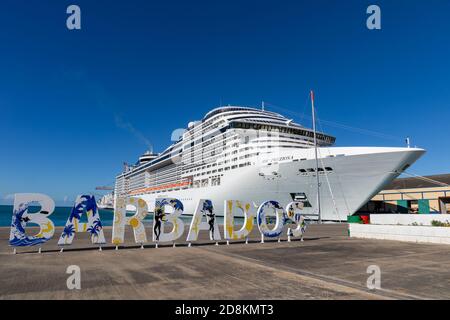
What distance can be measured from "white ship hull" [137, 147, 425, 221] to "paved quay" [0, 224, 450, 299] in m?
17.4

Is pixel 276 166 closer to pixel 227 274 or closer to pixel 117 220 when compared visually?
pixel 117 220

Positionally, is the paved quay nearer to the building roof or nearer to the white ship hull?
the white ship hull

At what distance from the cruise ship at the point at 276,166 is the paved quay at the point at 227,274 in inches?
668

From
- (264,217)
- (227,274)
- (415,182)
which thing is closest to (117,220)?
(264,217)

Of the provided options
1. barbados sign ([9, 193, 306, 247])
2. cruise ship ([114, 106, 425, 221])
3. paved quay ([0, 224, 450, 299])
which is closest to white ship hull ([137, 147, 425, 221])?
cruise ship ([114, 106, 425, 221])

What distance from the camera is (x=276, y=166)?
36219 millimetres

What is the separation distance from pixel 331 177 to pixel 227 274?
27.0m

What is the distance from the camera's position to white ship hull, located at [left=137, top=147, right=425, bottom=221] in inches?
1208

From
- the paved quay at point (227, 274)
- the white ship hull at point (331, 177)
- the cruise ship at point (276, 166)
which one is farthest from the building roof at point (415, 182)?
the paved quay at point (227, 274)

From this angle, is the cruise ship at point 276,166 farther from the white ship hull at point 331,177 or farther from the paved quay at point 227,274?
the paved quay at point 227,274

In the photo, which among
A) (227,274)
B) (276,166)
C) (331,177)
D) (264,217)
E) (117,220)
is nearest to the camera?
(227,274)
